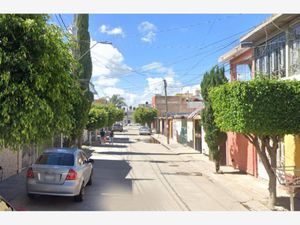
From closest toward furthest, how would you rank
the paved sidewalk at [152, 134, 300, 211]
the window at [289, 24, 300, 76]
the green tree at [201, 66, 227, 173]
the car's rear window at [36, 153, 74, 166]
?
the car's rear window at [36, 153, 74, 166]
the paved sidewalk at [152, 134, 300, 211]
the window at [289, 24, 300, 76]
the green tree at [201, 66, 227, 173]

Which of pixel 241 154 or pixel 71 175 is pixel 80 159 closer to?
pixel 71 175

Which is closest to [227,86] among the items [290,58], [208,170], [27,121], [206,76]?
[290,58]

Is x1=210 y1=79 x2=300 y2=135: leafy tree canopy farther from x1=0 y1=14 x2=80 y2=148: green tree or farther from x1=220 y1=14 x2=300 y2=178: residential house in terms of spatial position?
x1=0 y1=14 x2=80 y2=148: green tree

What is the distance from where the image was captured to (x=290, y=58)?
13.6m

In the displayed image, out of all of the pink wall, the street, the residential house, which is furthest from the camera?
the pink wall

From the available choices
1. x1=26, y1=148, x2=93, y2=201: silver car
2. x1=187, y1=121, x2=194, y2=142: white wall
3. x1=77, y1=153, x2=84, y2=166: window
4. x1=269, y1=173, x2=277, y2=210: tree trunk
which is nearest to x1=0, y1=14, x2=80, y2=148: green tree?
x1=26, y1=148, x2=93, y2=201: silver car

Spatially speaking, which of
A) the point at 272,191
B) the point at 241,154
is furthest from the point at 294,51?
the point at 241,154

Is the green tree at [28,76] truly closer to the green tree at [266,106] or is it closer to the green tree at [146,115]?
the green tree at [266,106]

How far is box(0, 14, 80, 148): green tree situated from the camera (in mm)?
5980

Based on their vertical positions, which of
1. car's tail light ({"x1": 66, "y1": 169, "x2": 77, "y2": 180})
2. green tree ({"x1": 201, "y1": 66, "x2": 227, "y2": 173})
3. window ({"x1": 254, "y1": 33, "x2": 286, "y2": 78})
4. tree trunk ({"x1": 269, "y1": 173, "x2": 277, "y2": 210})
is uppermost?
window ({"x1": 254, "y1": 33, "x2": 286, "y2": 78})

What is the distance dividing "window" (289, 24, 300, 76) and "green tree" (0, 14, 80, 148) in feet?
29.4

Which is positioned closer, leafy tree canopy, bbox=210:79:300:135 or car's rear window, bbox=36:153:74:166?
leafy tree canopy, bbox=210:79:300:135

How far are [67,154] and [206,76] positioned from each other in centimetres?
915

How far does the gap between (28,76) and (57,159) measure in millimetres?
5773
